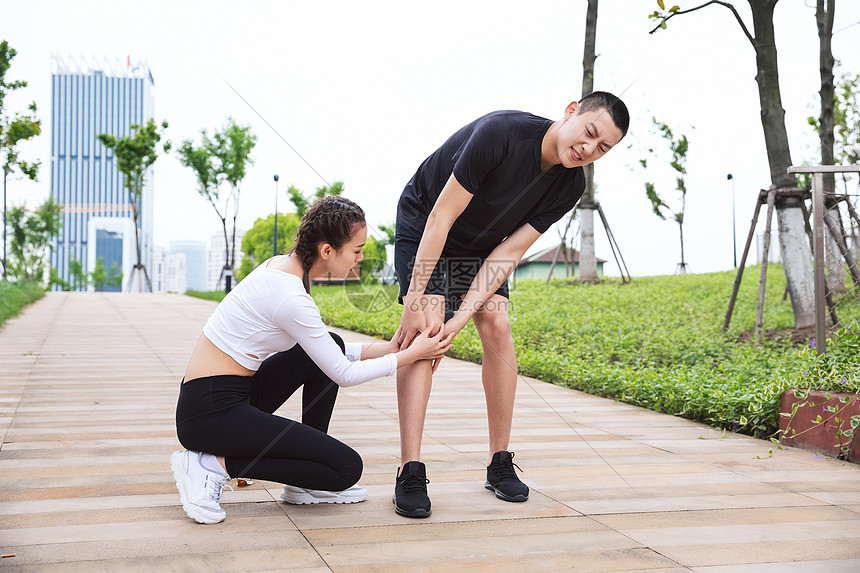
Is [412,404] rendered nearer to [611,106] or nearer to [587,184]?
[611,106]

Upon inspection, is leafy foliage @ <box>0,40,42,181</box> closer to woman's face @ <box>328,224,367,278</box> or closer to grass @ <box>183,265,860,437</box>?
grass @ <box>183,265,860,437</box>

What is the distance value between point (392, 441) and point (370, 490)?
768 millimetres

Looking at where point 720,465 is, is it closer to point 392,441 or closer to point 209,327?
point 392,441

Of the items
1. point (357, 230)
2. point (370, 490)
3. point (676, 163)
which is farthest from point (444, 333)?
point (676, 163)

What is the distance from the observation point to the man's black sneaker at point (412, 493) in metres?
1.94

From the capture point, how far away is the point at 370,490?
88.4 inches

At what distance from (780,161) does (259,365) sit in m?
5.63

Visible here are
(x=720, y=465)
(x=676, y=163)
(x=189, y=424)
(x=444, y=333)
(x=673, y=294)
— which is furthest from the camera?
(x=676, y=163)

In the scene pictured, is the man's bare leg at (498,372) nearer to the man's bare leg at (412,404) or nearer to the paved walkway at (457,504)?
the paved walkway at (457,504)

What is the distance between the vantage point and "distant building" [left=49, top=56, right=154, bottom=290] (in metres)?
79.9

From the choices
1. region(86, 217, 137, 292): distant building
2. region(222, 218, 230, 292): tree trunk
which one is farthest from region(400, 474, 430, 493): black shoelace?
region(86, 217, 137, 292): distant building

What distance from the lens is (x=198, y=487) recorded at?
1.89m

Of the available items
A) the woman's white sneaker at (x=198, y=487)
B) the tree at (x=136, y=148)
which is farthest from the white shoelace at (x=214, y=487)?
the tree at (x=136, y=148)

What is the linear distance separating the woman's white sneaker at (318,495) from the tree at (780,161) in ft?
17.0
